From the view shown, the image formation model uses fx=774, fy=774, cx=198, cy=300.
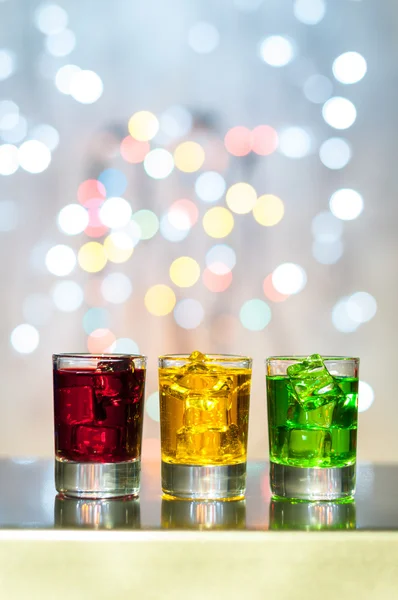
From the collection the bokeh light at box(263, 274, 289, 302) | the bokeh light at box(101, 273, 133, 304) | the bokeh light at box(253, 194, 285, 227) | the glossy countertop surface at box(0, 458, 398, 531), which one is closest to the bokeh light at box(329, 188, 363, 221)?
the bokeh light at box(253, 194, 285, 227)

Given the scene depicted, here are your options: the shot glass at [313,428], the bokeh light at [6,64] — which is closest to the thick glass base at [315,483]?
the shot glass at [313,428]

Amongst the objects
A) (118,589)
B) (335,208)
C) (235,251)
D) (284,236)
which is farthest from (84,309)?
(118,589)

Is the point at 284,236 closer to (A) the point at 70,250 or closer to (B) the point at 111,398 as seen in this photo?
(A) the point at 70,250

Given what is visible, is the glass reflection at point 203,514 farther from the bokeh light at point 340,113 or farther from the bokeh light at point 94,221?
the bokeh light at point 340,113

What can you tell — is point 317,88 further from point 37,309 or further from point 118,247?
point 37,309

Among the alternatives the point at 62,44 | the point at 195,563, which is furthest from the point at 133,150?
the point at 195,563

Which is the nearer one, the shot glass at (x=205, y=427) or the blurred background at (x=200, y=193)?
the shot glass at (x=205, y=427)

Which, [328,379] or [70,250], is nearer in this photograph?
[328,379]
